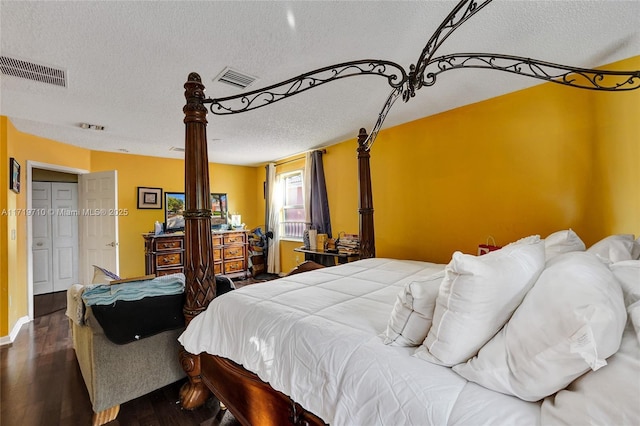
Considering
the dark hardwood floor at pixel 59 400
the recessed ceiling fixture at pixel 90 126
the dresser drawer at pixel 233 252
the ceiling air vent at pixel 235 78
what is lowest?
the dark hardwood floor at pixel 59 400

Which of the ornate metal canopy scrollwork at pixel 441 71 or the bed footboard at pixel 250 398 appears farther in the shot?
the ornate metal canopy scrollwork at pixel 441 71

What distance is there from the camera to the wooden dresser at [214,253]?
15.2ft

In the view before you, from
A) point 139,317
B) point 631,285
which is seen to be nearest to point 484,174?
point 631,285

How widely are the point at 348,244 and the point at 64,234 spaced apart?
5.37 meters

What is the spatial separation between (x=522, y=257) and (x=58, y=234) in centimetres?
697

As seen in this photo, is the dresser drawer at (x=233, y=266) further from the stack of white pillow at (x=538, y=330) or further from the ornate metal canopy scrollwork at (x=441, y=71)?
the stack of white pillow at (x=538, y=330)

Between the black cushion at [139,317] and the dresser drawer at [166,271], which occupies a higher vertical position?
the black cushion at [139,317]

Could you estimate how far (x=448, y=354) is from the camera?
2.92 ft

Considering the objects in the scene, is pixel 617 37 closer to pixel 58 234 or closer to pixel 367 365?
pixel 367 365

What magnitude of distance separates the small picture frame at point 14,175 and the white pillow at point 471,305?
446 cm

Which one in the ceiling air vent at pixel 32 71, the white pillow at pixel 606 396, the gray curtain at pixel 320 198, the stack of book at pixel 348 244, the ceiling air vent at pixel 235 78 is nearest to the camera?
the white pillow at pixel 606 396

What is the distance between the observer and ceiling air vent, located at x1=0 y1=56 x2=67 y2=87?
6.50 feet

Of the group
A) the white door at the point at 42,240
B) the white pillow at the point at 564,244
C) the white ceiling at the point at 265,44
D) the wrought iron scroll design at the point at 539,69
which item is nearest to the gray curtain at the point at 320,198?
the white ceiling at the point at 265,44

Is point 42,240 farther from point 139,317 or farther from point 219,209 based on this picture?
point 139,317
